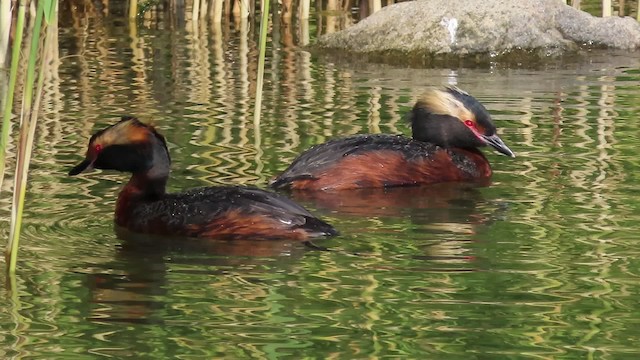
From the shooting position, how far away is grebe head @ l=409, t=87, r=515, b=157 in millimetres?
10594

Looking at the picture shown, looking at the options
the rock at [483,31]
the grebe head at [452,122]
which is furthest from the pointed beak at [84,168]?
the rock at [483,31]

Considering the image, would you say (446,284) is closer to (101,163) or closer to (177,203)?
(177,203)

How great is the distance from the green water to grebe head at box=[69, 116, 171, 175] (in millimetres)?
311

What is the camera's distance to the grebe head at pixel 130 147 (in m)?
8.80

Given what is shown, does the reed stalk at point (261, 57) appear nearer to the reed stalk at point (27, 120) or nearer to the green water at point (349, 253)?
the green water at point (349, 253)

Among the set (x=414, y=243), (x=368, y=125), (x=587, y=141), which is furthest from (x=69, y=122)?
(x=414, y=243)

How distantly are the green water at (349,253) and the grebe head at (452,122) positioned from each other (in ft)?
0.98

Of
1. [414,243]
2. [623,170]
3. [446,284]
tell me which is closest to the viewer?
[446,284]

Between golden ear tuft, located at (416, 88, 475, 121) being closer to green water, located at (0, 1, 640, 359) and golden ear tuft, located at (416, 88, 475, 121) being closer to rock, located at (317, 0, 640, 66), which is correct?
green water, located at (0, 1, 640, 359)

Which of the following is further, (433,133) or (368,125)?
(368,125)

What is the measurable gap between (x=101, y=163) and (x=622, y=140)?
3855 mm

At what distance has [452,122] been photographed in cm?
1062

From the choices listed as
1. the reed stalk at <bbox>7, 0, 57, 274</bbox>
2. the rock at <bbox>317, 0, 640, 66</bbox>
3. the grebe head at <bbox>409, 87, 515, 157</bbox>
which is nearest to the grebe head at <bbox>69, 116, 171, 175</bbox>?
the reed stalk at <bbox>7, 0, 57, 274</bbox>

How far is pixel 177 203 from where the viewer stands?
8375 millimetres
